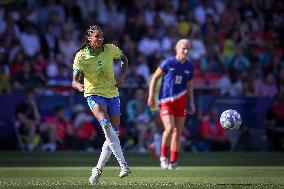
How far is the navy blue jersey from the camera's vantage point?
1866 centimetres

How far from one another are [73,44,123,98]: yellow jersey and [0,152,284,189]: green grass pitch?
→ 142cm

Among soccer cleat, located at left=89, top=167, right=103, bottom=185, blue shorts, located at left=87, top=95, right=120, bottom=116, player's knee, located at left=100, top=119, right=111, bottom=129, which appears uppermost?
blue shorts, located at left=87, top=95, right=120, bottom=116

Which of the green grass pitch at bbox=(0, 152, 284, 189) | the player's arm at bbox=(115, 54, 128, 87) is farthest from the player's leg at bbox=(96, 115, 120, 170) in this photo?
the player's arm at bbox=(115, 54, 128, 87)

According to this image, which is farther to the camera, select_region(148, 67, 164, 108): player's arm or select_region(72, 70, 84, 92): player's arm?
select_region(148, 67, 164, 108): player's arm

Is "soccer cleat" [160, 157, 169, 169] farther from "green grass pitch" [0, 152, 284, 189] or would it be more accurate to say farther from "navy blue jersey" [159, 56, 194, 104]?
"navy blue jersey" [159, 56, 194, 104]

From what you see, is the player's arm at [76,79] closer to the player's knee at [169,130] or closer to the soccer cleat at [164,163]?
the player's knee at [169,130]

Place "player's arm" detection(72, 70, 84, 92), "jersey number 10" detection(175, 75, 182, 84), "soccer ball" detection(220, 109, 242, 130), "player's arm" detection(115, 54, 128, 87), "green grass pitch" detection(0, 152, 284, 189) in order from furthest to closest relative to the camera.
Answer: "jersey number 10" detection(175, 75, 182, 84) → "soccer ball" detection(220, 109, 242, 130) → "player's arm" detection(115, 54, 128, 87) → "player's arm" detection(72, 70, 84, 92) → "green grass pitch" detection(0, 152, 284, 189)

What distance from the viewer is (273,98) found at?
28.1 metres

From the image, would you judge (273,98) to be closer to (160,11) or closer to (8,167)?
(160,11)

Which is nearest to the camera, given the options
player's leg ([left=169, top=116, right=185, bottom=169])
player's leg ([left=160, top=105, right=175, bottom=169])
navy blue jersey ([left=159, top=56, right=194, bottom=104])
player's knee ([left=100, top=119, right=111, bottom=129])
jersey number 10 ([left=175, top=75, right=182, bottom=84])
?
player's knee ([left=100, top=119, right=111, bottom=129])

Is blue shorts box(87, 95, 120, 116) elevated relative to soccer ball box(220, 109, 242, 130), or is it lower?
elevated

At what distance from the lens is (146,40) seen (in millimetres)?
28891

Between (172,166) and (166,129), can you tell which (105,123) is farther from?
(166,129)

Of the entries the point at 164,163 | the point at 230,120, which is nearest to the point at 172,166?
the point at 164,163
